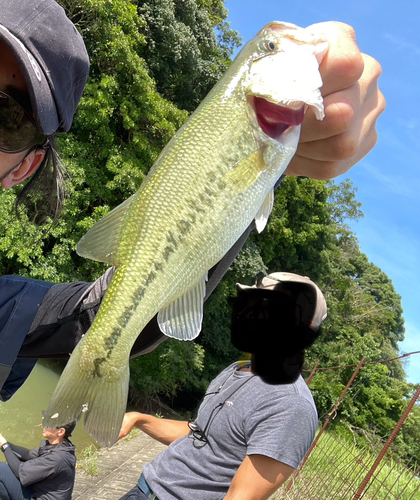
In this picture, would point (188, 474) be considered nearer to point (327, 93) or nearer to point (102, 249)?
point (102, 249)

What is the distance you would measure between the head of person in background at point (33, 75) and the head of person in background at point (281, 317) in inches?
66.5

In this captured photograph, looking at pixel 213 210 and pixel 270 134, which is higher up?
pixel 270 134

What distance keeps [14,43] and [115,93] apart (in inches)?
649

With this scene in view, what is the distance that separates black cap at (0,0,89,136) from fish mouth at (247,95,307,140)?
83 cm

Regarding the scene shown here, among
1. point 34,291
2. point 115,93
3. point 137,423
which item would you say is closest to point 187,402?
point 115,93

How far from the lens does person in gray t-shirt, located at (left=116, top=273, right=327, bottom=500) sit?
2.41 meters

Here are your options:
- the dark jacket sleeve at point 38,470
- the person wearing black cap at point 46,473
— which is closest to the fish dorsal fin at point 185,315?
the person wearing black cap at point 46,473

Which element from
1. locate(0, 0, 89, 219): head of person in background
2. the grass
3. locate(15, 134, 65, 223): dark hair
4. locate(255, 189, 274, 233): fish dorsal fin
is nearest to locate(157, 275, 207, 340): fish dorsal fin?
locate(255, 189, 274, 233): fish dorsal fin

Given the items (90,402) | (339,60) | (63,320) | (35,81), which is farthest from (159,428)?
(339,60)

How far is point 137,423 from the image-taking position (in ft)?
10.9

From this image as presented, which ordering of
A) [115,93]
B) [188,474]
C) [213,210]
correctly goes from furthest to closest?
[115,93] → [188,474] → [213,210]

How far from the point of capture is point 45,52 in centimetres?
171

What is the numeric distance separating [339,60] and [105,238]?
0.92m

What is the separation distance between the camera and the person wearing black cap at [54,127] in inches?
56.0
